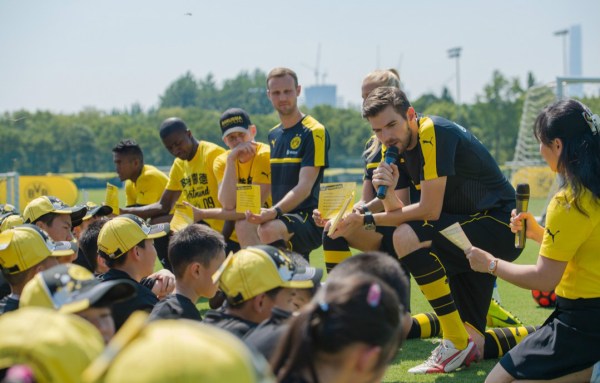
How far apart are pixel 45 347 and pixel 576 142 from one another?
3325 millimetres

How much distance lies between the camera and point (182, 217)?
27.4 feet

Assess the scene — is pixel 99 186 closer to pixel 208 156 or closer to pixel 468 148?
pixel 208 156

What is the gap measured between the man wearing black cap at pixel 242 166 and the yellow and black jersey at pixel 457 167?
2373mm

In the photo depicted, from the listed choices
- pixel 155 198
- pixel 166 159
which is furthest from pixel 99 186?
pixel 155 198

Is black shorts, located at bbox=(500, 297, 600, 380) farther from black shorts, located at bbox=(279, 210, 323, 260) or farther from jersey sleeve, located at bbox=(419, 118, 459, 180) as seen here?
black shorts, located at bbox=(279, 210, 323, 260)

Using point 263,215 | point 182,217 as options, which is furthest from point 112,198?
Result: point 263,215

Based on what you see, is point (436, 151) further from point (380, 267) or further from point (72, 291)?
point (72, 291)

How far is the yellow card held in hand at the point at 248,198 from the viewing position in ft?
24.6

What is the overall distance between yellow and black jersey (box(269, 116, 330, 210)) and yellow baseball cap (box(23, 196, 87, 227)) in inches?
73.6

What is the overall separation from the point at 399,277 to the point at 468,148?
101 inches

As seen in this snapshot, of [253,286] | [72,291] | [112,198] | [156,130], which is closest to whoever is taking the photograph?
[72,291]

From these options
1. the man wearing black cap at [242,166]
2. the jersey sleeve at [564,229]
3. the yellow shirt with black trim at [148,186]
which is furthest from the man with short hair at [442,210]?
the yellow shirt with black trim at [148,186]

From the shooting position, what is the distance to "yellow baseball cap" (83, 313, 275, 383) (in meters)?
1.75

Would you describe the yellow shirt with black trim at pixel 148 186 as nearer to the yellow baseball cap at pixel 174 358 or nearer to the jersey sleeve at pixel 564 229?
the jersey sleeve at pixel 564 229
